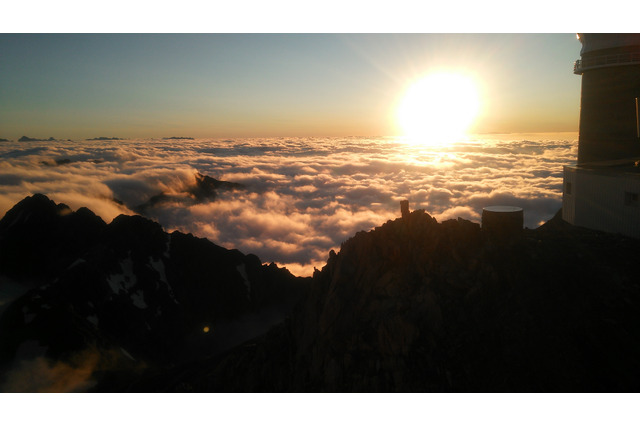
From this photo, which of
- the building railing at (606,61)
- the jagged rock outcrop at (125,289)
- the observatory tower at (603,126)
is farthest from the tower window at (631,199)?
the jagged rock outcrop at (125,289)

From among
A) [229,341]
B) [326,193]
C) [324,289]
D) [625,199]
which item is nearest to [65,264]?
[229,341]

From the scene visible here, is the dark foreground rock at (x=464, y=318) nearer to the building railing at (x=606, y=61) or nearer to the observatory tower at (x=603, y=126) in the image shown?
the observatory tower at (x=603, y=126)

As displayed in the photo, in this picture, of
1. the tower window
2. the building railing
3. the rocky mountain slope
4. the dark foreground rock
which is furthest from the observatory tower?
the dark foreground rock

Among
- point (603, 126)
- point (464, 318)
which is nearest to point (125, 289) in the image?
point (464, 318)

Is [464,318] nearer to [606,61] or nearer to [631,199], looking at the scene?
[631,199]

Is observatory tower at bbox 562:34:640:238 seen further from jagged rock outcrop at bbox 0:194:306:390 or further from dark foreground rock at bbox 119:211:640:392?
jagged rock outcrop at bbox 0:194:306:390

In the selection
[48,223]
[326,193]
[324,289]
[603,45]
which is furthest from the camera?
[326,193]

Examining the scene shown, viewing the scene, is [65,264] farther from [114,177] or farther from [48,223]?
[114,177]
